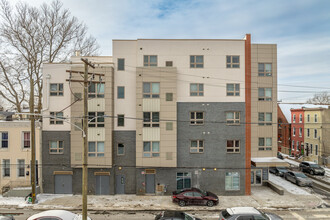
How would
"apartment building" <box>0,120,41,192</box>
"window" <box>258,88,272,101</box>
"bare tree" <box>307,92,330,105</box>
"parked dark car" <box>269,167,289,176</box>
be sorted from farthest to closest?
"bare tree" <box>307,92,330,105</box>
"parked dark car" <box>269,167,289,176</box>
"window" <box>258,88,272,101</box>
"apartment building" <box>0,120,41,192</box>

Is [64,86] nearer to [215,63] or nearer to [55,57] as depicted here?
[55,57]

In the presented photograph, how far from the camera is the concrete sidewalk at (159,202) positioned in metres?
18.8

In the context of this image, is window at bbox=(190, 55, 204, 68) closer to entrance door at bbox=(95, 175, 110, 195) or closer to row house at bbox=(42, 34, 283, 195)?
row house at bbox=(42, 34, 283, 195)

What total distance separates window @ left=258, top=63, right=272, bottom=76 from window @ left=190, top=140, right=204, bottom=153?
9.38 metres

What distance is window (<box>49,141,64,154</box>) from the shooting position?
22.4 metres

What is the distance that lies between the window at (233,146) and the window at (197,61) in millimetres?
8153

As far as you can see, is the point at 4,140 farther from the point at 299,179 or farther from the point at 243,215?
the point at 299,179

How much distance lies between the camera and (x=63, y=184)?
22375 mm

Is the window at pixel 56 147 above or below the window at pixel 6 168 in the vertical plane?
above

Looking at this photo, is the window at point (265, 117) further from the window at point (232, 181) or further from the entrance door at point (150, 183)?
the entrance door at point (150, 183)

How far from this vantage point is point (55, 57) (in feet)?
98.2

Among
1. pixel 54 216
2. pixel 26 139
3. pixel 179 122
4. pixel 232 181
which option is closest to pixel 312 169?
pixel 232 181

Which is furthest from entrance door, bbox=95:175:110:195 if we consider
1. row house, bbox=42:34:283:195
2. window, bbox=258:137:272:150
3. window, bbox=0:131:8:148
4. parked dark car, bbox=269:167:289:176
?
parked dark car, bbox=269:167:289:176

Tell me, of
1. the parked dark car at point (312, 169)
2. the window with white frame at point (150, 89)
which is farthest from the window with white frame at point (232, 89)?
the parked dark car at point (312, 169)
